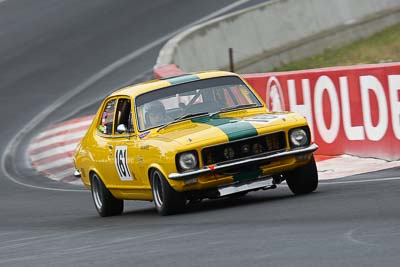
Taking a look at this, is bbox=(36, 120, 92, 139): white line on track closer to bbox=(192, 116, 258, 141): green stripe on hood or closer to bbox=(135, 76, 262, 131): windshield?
bbox=(135, 76, 262, 131): windshield

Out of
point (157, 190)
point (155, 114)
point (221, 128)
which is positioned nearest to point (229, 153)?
point (221, 128)

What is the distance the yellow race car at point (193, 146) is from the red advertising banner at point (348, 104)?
87.8 inches

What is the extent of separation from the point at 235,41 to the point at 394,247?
60.3 feet

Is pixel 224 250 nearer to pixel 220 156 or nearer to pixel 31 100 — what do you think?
pixel 220 156

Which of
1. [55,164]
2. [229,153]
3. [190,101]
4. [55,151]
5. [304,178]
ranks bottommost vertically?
[55,164]

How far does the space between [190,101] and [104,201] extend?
5.32 feet

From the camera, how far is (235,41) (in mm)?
25531

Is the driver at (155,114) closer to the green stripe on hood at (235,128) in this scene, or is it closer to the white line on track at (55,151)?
the green stripe on hood at (235,128)

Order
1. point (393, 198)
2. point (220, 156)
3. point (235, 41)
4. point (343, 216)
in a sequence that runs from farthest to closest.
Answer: point (235, 41), point (220, 156), point (393, 198), point (343, 216)

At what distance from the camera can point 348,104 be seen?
48.3ft

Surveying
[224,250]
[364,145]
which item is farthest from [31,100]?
[224,250]

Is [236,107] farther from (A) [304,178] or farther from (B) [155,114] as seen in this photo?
(A) [304,178]

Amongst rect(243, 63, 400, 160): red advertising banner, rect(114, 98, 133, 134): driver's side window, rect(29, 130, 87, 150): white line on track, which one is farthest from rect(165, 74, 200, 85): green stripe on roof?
rect(29, 130, 87, 150): white line on track

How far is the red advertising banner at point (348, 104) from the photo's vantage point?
1398 centimetres
